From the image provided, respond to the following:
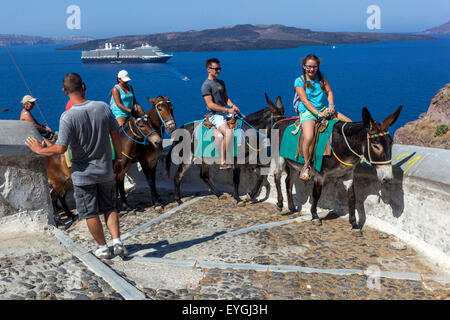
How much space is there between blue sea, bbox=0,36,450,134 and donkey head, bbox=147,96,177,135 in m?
66.2

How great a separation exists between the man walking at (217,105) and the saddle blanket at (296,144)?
3.72ft

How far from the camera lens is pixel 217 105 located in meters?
8.98

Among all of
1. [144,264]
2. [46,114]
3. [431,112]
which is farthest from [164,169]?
[46,114]

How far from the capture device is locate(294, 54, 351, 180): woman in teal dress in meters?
7.51

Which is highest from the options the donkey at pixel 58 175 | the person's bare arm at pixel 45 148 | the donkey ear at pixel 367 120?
the donkey ear at pixel 367 120

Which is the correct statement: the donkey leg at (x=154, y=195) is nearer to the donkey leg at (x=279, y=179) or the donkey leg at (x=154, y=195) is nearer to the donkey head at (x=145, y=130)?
the donkey head at (x=145, y=130)

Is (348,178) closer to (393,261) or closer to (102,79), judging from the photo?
(393,261)

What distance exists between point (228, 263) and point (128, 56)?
379 ft

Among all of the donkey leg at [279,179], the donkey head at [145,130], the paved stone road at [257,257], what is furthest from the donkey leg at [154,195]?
the donkey leg at [279,179]

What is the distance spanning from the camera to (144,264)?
5695mm

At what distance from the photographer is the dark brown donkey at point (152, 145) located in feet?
29.1

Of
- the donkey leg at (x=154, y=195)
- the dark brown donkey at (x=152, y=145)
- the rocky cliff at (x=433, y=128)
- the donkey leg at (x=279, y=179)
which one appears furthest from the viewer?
the rocky cliff at (x=433, y=128)

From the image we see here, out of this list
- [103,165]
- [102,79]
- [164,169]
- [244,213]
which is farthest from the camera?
[102,79]
